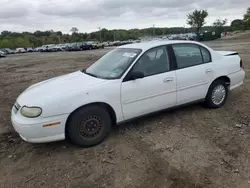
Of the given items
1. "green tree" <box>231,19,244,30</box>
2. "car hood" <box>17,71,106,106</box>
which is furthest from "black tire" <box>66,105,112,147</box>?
"green tree" <box>231,19,244,30</box>

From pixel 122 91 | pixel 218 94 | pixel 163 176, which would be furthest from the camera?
pixel 218 94

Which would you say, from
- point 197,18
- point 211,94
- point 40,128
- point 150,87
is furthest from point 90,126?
point 197,18

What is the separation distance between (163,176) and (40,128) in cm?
178

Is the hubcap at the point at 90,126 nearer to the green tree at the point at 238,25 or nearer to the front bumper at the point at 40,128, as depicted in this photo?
the front bumper at the point at 40,128

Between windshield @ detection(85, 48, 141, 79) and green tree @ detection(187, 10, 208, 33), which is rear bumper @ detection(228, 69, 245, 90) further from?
green tree @ detection(187, 10, 208, 33)

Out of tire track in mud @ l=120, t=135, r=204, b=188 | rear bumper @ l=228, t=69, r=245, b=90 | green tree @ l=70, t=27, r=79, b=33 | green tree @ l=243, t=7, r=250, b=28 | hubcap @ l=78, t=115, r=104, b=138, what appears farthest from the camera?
green tree @ l=70, t=27, r=79, b=33

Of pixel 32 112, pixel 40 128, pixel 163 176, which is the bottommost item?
pixel 163 176

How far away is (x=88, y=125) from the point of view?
11.8 feet

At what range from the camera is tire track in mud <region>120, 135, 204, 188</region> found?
276 cm

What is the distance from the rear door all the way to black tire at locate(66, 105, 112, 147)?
1510 millimetres

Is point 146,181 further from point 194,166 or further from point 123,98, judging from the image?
point 123,98

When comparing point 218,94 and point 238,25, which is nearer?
point 218,94

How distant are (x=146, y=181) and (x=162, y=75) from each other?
1911mm

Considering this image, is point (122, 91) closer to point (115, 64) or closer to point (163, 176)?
point (115, 64)
